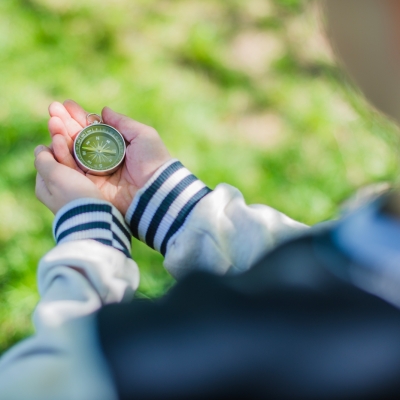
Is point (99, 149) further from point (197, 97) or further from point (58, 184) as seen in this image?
point (197, 97)

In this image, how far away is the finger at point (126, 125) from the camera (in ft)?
5.42

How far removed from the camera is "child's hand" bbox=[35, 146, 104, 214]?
1.47 m

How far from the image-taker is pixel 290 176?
7.19 feet

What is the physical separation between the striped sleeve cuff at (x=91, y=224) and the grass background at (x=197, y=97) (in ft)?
1.70

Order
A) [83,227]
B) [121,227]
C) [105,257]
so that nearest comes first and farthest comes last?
[105,257], [83,227], [121,227]

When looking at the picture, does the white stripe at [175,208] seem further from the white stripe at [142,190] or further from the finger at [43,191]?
the finger at [43,191]

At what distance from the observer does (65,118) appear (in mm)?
1698

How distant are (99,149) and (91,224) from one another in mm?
344

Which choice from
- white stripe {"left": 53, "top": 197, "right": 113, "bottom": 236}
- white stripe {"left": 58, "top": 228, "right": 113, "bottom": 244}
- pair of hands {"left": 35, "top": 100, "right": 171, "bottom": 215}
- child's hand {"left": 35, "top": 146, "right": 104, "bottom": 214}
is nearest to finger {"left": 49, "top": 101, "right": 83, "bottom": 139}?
pair of hands {"left": 35, "top": 100, "right": 171, "bottom": 215}

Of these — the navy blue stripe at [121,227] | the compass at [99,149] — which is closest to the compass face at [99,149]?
the compass at [99,149]

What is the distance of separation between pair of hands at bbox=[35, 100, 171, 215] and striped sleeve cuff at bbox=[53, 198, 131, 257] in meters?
0.07

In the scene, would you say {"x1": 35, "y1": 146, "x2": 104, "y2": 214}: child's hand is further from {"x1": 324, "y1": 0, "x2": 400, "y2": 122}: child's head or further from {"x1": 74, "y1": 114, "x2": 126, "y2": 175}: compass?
{"x1": 324, "y1": 0, "x2": 400, "y2": 122}: child's head

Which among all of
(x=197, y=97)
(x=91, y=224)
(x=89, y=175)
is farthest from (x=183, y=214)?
(x=197, y=97)

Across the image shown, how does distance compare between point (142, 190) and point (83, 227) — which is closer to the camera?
point (83, 227)
